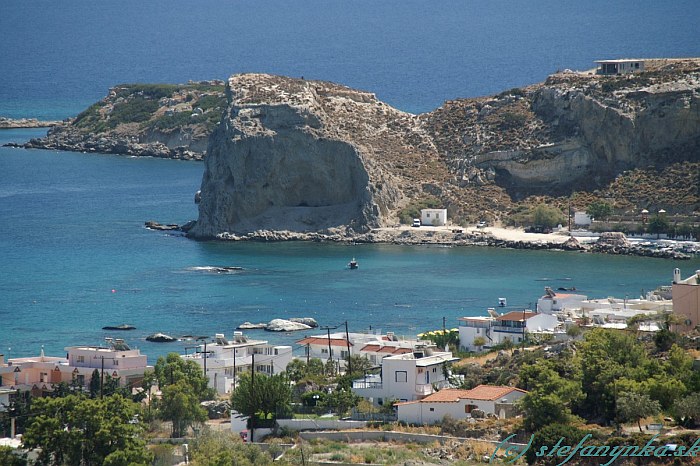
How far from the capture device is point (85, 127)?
15588cm

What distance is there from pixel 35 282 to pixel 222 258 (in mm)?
10063

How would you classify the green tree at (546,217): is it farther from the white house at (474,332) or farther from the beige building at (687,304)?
the beige building at (687,304)

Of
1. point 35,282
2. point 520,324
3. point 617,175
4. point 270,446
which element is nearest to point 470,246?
point 617,175

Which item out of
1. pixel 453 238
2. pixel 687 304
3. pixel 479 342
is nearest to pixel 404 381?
pixel 687 304

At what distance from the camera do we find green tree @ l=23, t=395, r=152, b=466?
40.6m

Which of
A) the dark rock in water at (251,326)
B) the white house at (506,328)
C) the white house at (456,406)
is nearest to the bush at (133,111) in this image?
the dark rock in water at (251,326)

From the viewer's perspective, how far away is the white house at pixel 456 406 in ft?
145

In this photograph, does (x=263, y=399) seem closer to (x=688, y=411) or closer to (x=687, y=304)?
(x=688, y=411)

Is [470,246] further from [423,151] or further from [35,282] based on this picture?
[35,282]

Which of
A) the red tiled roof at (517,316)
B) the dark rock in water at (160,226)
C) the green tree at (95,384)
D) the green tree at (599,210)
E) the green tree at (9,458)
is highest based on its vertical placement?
the green tree at (599,210)

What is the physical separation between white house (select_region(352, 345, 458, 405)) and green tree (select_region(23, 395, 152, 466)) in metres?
7.31

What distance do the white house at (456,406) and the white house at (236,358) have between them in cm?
929

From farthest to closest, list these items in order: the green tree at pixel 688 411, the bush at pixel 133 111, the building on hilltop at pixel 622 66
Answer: the bush at pixel 133 111, the building on hilltop at pixel 622 66, the green tree at pixel 688 411

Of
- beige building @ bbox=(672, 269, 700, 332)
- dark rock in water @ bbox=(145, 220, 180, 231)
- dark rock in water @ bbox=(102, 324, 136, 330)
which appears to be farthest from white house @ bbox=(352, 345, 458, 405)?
dark rock in water @ bbox=(145, 220, 180, 231)
